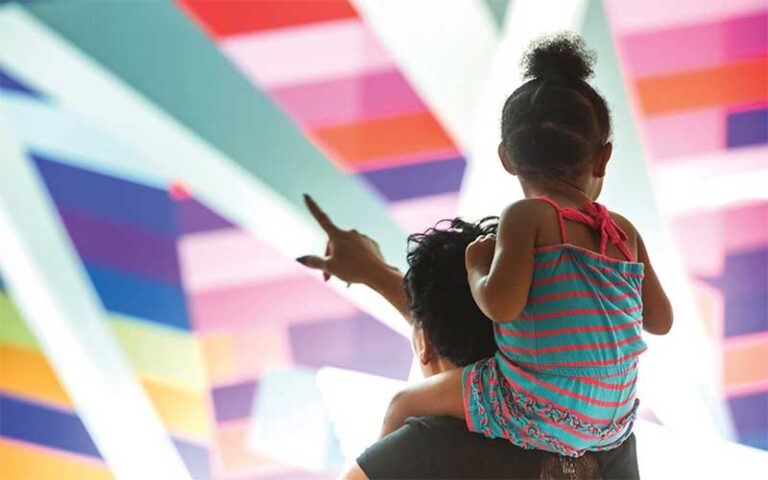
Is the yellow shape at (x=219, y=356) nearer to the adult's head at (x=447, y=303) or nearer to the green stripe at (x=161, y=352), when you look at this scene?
the green stripe at (x=161, y=352)

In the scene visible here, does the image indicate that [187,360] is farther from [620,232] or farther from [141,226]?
[620,232]

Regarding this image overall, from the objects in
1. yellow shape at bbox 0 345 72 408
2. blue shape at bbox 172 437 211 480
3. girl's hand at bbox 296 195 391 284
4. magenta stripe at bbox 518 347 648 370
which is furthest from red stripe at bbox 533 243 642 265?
yellow shape at bbox 0 345 72 408

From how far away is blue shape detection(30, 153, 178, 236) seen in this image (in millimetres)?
1687

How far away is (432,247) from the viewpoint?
112cm

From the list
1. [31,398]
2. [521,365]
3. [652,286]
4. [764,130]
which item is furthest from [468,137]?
[31,398]

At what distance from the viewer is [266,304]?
1718 millimetres

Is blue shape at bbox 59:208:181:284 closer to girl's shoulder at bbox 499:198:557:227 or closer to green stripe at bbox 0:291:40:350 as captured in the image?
green stripe at bbox 0:291:40:350

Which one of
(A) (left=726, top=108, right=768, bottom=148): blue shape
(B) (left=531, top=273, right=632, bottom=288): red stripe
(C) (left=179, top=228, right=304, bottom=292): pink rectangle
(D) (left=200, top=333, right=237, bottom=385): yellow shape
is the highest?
(A) (left=726, top=108, right=768, bottom=148): blue shape

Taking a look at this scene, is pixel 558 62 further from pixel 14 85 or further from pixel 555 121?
pixel 14 85

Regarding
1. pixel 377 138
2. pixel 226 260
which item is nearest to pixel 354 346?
pixel 226 260

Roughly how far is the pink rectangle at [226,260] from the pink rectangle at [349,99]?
0.24 metres

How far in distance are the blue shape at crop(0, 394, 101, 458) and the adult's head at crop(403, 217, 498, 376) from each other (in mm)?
862

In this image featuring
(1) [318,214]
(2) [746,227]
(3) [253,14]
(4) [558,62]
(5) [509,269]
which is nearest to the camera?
(5) [509,269]

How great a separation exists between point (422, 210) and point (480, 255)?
2.24ft
